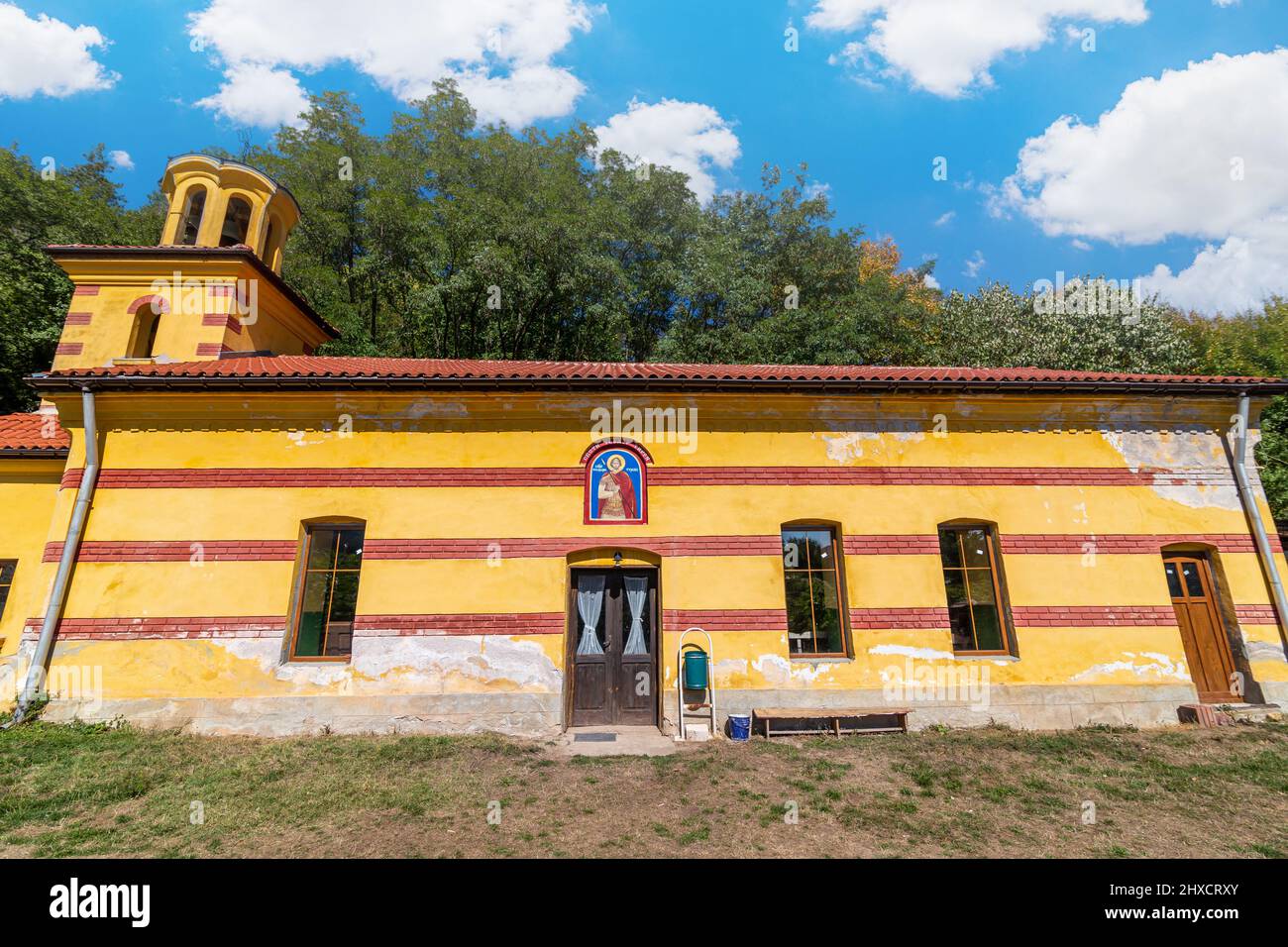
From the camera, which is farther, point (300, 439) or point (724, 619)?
point (300, 439)

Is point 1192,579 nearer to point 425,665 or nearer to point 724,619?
point 724,619

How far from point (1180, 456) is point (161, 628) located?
16.8 metres

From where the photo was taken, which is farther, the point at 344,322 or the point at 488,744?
the point at 344,322

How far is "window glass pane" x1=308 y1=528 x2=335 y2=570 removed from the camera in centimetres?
929

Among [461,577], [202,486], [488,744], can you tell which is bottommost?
[488,744]

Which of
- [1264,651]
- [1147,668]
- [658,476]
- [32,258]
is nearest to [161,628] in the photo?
[658,476]

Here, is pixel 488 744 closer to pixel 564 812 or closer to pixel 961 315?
pixel 564 812

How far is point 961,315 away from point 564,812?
2534 centimetres

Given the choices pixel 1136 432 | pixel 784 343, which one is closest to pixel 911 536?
pixel 1136 432

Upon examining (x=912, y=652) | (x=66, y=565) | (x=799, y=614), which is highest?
(x=66, y=565)

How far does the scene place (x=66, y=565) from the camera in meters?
8.66

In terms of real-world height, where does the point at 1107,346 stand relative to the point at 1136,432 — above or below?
above

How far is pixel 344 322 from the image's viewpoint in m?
21.3
